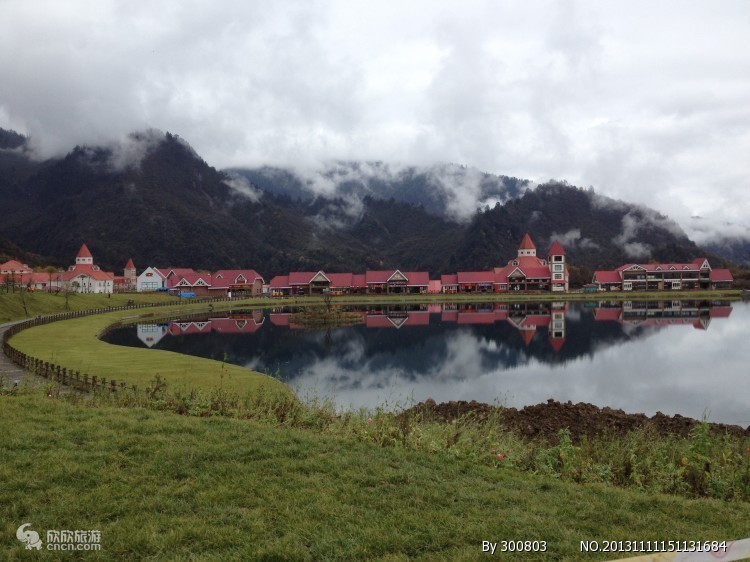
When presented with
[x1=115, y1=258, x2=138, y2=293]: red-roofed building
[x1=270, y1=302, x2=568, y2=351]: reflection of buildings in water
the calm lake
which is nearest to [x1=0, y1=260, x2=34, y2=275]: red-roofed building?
[x1=115, y1=258, x2=138, y2=293]: red-roofed building

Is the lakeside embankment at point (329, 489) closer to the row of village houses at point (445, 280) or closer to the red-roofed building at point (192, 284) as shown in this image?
the row of village houses at point (445, 280)

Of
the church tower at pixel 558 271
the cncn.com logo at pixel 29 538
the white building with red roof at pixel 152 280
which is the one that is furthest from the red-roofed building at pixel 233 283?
the cncn.com logo at pixel 29 538

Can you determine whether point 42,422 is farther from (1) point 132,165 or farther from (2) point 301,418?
(1) point 132,165

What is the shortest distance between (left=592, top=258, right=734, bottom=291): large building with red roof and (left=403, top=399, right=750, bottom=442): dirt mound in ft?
324

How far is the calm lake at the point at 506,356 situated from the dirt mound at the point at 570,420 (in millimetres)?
1175

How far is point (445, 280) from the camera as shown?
107m

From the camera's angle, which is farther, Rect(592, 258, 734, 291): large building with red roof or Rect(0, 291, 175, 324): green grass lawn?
Rect(592, 258, 734, 291): large building with red roof

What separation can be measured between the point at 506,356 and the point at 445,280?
7586 centimetres

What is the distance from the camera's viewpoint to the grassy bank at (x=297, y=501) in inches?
208

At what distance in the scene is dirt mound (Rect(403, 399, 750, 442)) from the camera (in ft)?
46.3

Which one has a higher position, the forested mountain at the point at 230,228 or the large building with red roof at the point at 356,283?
the forested mountain at the point at 230,228

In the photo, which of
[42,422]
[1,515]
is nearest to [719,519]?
[1,515]

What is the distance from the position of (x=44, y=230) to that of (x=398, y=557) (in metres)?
191

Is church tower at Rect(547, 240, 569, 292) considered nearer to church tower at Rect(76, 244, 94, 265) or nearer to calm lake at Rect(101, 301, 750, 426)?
calm lake at Rect(101, 301, 750, 426)
